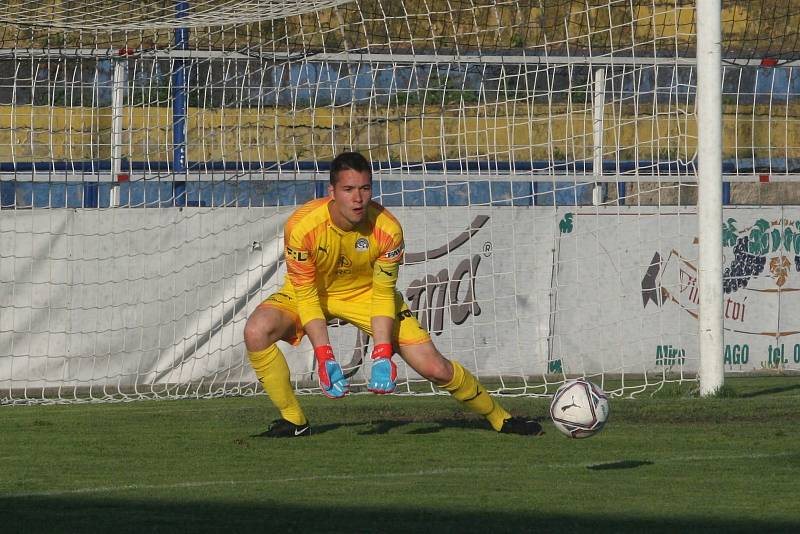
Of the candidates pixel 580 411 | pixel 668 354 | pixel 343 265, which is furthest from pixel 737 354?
pixel 580 411

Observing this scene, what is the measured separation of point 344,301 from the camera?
9484mm

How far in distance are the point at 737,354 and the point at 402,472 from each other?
8.35 meters

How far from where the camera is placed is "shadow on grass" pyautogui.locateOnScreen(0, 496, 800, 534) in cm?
582

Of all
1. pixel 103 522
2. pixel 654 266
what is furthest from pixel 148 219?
pixel 103 522

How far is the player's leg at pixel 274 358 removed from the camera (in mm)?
9383

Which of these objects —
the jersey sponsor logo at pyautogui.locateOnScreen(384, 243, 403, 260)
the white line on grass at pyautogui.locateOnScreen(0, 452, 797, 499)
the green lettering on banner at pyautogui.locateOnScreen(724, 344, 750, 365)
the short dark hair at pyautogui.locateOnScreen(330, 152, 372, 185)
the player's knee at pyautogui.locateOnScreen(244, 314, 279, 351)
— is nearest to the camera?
the white line on grass at pyautogui.locateOnScreen(0, 452, 797, 499)

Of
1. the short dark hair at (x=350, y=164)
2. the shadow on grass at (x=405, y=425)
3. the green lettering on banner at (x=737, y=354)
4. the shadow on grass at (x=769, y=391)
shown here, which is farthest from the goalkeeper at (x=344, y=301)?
the green lettering on banner at (x=737, y=354)

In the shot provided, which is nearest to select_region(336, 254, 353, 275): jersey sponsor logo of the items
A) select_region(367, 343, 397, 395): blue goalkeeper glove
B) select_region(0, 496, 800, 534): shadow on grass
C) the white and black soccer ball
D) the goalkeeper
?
the goalkeeper

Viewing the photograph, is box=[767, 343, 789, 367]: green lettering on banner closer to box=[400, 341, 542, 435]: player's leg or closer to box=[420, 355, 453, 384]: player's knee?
box=[400, 341, 542, 435]: player's leg

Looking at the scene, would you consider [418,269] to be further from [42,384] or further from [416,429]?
[416,429]

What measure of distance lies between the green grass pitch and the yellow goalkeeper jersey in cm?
91

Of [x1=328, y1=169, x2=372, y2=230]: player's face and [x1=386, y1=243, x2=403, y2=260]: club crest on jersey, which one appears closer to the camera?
[x1=328, y1=169, x2=372, y2=230]: player's face

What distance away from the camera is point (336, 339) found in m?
14.5

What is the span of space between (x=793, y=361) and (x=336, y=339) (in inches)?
194
